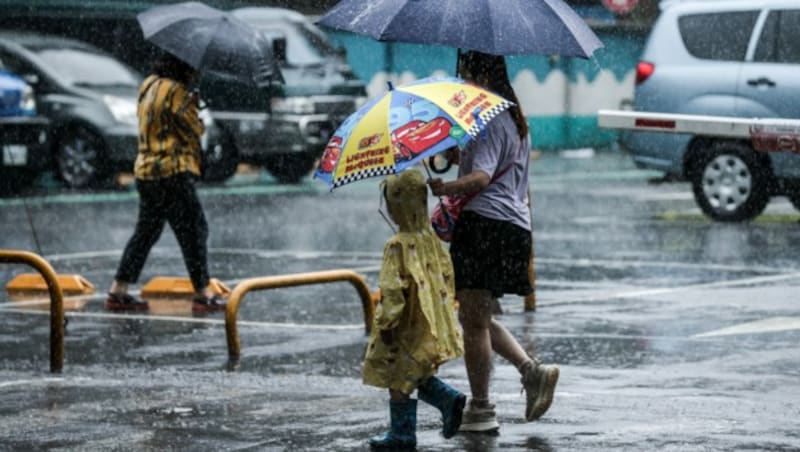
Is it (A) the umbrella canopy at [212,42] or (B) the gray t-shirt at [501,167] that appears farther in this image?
(A) the umbrella canopy at [212,42]

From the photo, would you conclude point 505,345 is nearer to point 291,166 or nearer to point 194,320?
point 194,320

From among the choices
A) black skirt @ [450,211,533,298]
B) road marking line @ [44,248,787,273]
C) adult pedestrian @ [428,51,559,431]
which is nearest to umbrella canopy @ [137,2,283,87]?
road marking line @ [44,248,787,273]

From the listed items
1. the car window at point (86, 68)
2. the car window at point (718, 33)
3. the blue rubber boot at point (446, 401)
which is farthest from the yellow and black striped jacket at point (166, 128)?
the car window at point (86, 68)

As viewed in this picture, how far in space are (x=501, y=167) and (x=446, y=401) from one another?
3.52ft

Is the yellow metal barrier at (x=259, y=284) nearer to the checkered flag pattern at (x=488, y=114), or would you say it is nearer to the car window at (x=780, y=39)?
the checkered flag pattern at (x=488, y=114)

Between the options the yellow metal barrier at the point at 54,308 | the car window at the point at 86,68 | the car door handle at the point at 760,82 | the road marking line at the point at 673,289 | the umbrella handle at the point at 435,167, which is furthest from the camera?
the car window at the point at 86,68

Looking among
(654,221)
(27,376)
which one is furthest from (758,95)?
(27,376)

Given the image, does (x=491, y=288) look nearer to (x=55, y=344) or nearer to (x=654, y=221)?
(x=55, y=344)

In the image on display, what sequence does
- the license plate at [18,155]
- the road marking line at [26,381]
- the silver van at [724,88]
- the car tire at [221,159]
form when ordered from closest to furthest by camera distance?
the road marking line at [26,381] → the silver van at [724,88] → the license plate at [18,155] → the car tire at [221,159]

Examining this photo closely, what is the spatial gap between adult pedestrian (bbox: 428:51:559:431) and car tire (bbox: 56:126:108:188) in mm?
17200

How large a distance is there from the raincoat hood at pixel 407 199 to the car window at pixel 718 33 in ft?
40.0

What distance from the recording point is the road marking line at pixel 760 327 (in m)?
11.6

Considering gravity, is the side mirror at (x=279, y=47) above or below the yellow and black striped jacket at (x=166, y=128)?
below

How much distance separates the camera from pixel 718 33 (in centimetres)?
1992
